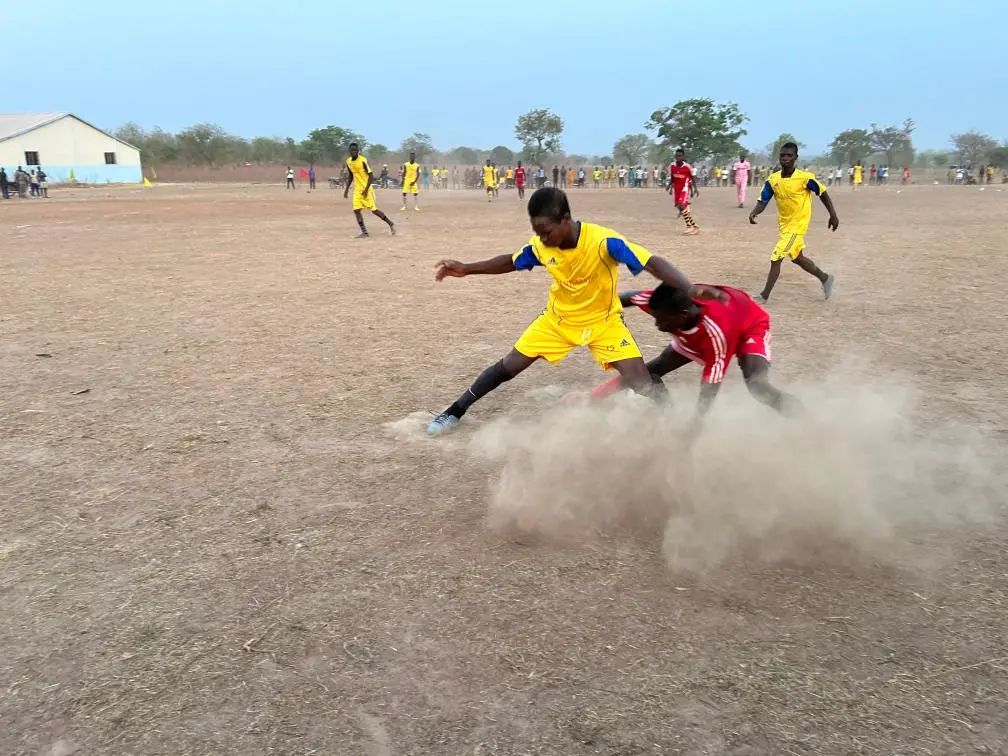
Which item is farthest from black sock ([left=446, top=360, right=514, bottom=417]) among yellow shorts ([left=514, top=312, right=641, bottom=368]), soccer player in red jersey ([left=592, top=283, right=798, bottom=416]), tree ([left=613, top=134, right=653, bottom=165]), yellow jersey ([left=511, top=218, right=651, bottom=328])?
tree ([left=613, top=134, right=653, bottom=165])

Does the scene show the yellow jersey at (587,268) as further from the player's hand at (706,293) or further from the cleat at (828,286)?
the cleat at (828,286)

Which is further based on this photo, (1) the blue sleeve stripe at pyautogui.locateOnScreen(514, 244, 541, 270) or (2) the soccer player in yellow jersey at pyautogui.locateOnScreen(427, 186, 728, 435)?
(1) the blue sleeve stripe at pyautogui.locateOnScreen(514, 244, 541, 270)

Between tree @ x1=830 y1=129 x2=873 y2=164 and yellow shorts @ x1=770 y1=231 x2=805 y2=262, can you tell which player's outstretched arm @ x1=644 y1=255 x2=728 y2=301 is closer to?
yellow shorts @ x1=770 y1=231 x2=805 y2=262

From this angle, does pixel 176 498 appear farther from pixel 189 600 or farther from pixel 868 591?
pixel 868 591

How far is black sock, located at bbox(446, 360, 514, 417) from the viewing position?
478 cm

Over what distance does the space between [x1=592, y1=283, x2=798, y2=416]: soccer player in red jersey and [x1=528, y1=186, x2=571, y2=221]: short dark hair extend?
0.65 metres

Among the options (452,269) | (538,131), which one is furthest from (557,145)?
(452,269)

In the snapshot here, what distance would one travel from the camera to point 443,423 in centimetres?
482

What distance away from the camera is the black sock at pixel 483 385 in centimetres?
478

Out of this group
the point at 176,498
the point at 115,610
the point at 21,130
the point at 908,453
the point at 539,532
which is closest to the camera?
the point at 115,610

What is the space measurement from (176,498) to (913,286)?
8.71 m

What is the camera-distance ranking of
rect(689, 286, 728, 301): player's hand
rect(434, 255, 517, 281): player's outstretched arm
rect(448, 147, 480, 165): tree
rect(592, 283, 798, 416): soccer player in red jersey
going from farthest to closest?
1. rect(448, 147, 480, 165): tree
2. rect(434, 255, 517, 281): player's outstretched arm
3. rect(592, 283, 798, 416): soccer player in red jersey
4. rect(689, 286, 728, 301): player's hand

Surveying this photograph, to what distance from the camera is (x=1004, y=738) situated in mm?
2281

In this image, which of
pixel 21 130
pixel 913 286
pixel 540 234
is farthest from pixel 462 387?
pixel 21 130
